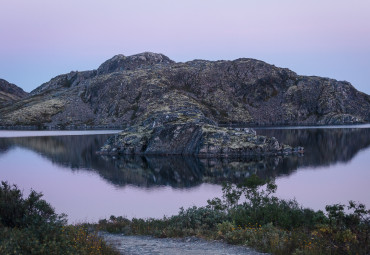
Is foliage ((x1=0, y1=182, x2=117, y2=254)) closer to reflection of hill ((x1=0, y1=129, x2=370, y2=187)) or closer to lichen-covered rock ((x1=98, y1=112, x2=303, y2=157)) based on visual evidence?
reflection of hill ((x1=0, y1=129, x2=370, y2=187))

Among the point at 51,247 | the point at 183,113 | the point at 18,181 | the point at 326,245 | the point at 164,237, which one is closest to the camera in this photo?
the point at 51,247

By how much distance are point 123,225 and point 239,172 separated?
1651 inches

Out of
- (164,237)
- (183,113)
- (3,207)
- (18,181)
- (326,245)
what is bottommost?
(18,181)

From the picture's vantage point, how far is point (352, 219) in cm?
1662

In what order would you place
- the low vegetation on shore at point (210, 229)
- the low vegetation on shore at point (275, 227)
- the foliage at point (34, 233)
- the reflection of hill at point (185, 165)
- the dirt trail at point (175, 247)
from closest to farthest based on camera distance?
1. the foliage at point (34, 233)
2. the low vegetation on shore at point (210, 229)
3. the low vegetation on shore at point (275, 227)
4. the dirt trail at point (175, 247)
5. the reflection of hill at point (185, 165)

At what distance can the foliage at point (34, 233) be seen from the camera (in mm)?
12094

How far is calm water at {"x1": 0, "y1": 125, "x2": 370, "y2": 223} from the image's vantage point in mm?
42934

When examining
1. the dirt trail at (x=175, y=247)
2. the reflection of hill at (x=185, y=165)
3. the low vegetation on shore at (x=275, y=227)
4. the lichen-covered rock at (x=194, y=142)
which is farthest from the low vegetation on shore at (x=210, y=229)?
the lichen-covered rock at (x=194, y=142)

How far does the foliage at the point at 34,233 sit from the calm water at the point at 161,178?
2031 cm

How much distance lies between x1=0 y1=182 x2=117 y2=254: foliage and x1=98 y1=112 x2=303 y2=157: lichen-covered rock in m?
71.7

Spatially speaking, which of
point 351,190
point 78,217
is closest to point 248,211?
point 78,217

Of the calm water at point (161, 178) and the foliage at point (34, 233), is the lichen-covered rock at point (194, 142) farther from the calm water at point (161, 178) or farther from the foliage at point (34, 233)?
the foliage at point (34, 233)

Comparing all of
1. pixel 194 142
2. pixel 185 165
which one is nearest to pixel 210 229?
pixel 185 165

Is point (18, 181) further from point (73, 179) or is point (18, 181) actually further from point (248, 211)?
point (248, 211)
